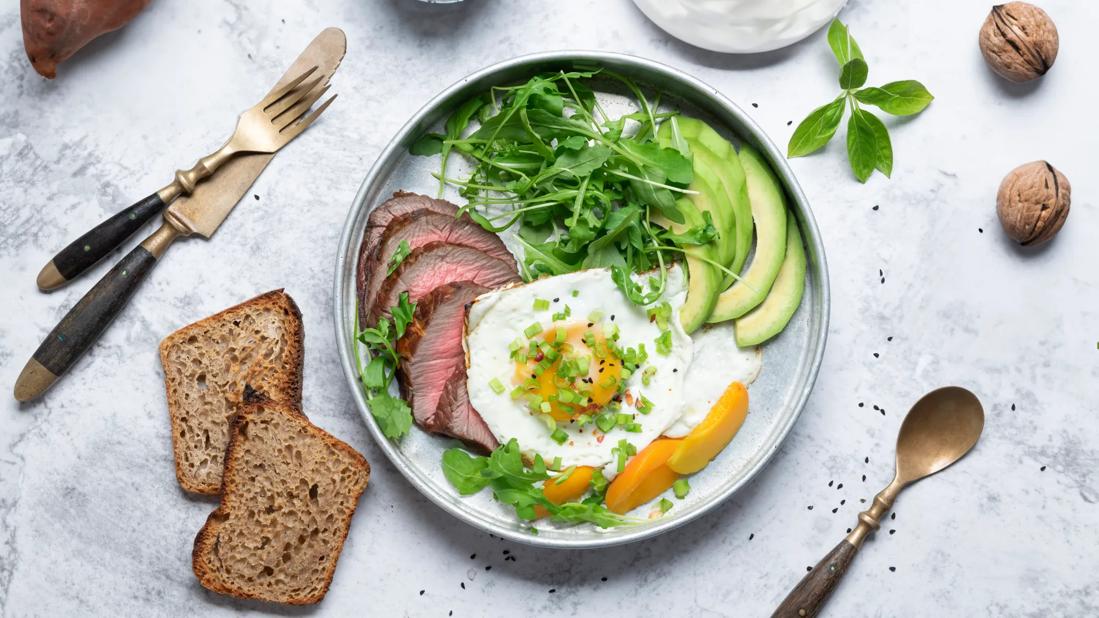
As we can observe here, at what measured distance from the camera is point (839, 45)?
2775mm

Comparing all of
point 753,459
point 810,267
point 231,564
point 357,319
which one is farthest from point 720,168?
point 231,564

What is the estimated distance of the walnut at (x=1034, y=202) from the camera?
9.07ft

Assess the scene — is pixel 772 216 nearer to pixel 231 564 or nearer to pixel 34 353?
pixel 231 564

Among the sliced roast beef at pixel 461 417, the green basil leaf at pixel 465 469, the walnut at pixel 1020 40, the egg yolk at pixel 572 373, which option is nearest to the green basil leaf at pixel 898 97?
the walnut at pixel 1020 40

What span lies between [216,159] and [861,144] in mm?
1938

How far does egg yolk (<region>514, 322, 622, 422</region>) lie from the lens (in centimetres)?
258

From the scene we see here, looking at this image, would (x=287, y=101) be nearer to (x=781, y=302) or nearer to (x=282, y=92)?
(x=282, y=92)

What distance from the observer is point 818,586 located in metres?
2.81

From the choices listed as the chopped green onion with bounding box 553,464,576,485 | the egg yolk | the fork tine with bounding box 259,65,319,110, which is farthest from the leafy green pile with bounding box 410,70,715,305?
the chopped green onion with bounding box 553,464,576,485

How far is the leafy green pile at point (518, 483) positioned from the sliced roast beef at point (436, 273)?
466mm

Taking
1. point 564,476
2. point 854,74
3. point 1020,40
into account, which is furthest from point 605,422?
point 1020,40

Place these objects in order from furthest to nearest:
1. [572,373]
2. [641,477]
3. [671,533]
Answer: [671,533] → [641,477] → [572,373]

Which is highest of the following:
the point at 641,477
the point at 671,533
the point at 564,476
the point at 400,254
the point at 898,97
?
the point at 400,254

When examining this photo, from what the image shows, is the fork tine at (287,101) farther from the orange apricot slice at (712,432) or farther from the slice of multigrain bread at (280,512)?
the orange apricot slice at (712,432)
